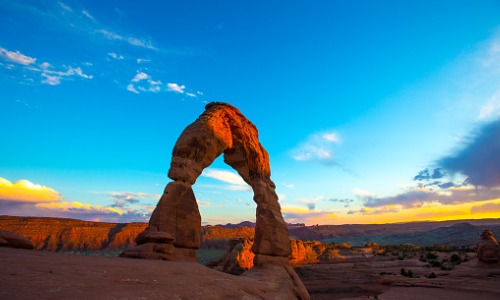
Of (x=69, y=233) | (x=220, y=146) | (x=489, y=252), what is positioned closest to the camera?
(x=220, y=146)

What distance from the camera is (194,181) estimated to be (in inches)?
477

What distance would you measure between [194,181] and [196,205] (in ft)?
3.66

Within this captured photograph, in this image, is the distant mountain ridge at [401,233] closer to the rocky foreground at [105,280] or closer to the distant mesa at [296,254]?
the distant mesa at [296,254]

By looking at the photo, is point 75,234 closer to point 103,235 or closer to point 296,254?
point 103,235

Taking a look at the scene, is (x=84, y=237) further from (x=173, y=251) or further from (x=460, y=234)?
(x=460, y=234)

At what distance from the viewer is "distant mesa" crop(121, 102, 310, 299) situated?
10.2 metres

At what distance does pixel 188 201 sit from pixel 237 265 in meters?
15.2

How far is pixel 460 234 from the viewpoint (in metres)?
82.9

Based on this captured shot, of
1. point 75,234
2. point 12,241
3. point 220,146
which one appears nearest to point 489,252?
point 220,146

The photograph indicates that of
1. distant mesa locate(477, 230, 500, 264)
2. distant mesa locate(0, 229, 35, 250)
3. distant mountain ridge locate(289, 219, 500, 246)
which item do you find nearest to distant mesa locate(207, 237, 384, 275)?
distant mesa locate(477, 230, 500, 264)

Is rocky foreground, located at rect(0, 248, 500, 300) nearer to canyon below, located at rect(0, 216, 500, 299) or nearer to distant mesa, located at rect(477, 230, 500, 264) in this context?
canyon below, located at rect(0, 216, 500, 299)

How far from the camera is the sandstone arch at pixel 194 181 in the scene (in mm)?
10039

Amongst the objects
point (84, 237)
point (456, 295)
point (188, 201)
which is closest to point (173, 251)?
point (188, 201)

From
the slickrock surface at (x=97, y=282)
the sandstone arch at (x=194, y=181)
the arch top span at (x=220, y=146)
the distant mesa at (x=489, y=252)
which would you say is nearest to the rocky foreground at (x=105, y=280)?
the slickrock surface at (x=97, y=282)
